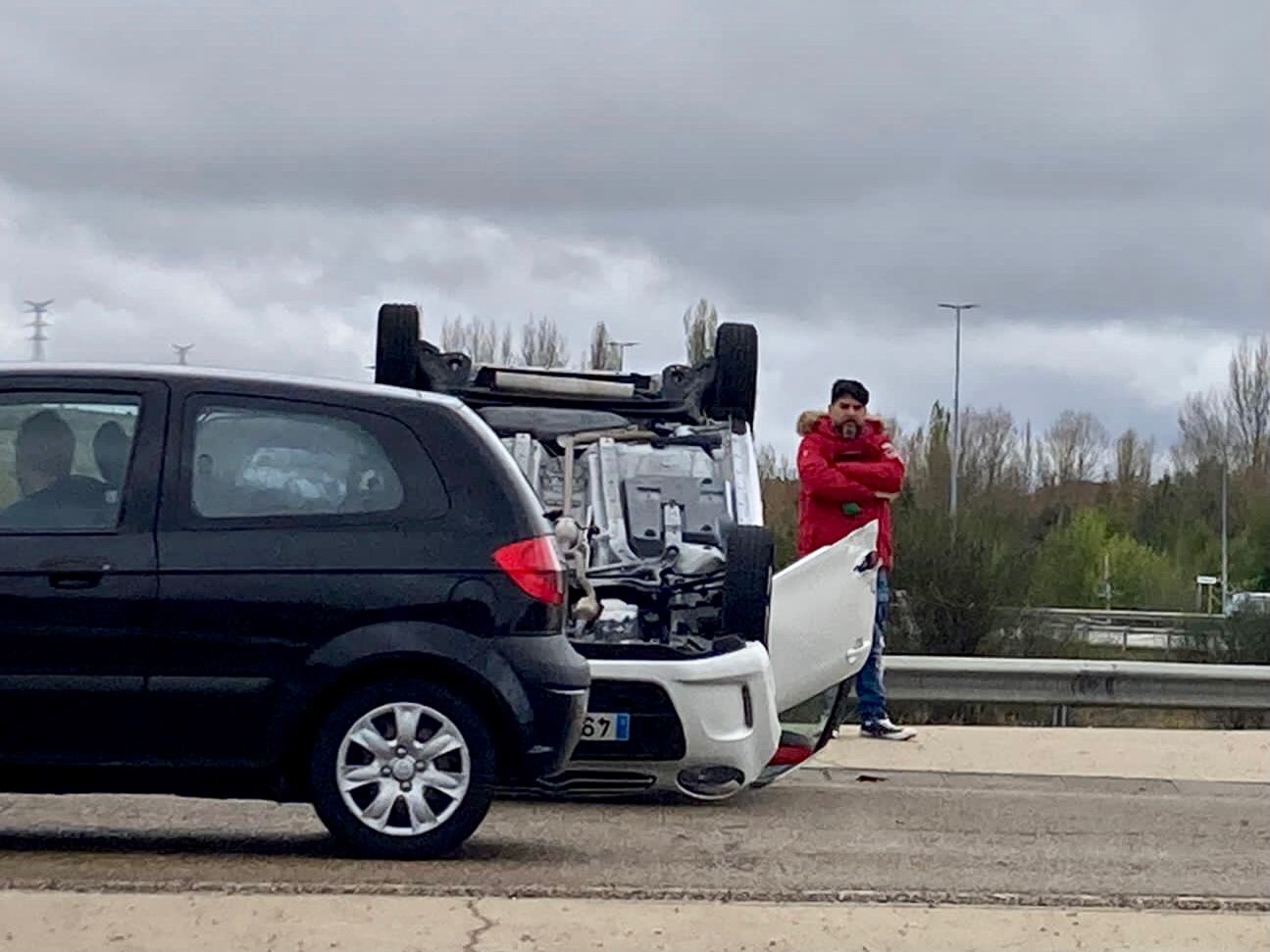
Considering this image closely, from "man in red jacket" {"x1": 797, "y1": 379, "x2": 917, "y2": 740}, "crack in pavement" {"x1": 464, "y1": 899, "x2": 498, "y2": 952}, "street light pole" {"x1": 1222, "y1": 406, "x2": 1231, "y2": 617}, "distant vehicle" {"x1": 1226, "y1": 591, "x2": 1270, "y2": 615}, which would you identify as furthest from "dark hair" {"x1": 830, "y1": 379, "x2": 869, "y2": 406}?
"street light pole" {"x1": 1222, "y1": 406, "x2": 1231, "y2": 617}

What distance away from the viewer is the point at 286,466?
25.3ft

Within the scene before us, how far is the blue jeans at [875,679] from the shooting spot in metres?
12.2

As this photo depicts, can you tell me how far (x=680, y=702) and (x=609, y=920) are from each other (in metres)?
2.60

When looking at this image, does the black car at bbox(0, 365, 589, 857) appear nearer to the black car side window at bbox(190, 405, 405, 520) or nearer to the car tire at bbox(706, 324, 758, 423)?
the black car side window at bbox(190, 405, 405, 520)

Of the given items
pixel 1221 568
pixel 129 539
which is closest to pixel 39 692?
pixel 129 539

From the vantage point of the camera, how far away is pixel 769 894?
725 centimetres

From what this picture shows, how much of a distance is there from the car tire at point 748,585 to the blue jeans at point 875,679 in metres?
2.50

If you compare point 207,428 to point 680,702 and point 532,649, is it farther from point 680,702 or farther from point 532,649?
point 680,702

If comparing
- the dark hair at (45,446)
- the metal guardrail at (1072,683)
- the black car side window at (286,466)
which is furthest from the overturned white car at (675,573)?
the metal guardrail at (1072,683)

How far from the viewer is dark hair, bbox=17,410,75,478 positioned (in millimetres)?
7617

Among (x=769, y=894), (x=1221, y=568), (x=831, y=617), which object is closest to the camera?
(x=769, y=894)

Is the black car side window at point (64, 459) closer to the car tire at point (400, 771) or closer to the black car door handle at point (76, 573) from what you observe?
the black car door handle at point (76, 573)

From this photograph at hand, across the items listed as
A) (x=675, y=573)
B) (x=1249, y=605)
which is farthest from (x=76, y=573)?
(x=1249, y=605)

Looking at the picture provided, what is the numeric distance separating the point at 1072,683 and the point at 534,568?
7.79m
